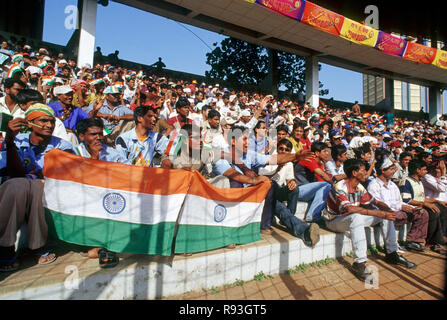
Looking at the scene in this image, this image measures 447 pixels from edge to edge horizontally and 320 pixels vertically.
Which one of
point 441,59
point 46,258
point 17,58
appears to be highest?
point 441,59

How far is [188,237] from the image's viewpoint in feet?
9.04

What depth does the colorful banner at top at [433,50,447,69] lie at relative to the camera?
20469mm

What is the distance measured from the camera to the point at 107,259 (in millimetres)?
2391

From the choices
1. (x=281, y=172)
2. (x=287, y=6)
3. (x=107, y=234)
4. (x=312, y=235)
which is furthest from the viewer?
(x=287, y=6)

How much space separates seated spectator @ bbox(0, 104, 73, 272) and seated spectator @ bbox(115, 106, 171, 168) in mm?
795

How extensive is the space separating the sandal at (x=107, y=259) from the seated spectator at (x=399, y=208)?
429 cm

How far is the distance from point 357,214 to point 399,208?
5.02ft

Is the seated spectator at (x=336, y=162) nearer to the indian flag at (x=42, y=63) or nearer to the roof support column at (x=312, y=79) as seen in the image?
the indian flag at (x=42, y=63)

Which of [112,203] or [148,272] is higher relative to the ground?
[112,203]

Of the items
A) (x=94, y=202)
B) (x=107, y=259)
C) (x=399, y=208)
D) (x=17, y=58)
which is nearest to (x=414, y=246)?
(x=399, y=208)

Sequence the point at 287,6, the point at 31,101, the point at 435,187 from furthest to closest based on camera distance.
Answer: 1. the point at 287,6
2. the point at 435,187
3. the point at 31,101

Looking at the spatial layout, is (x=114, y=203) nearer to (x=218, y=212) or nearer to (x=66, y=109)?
(x=218, y=212)

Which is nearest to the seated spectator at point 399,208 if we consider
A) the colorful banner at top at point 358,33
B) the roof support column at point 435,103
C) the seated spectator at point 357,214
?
the seated spectator at point 357,214
